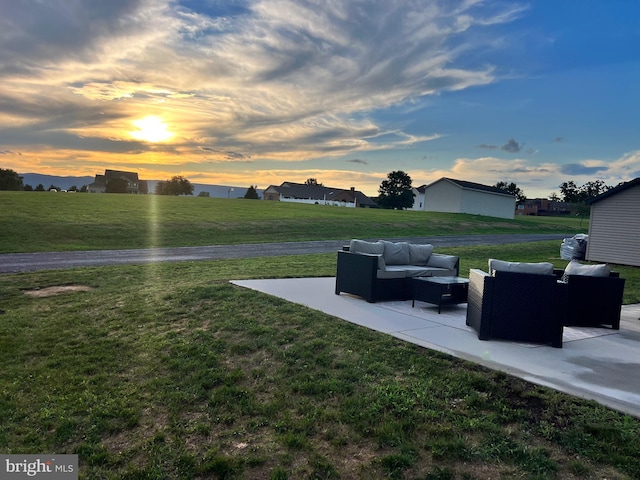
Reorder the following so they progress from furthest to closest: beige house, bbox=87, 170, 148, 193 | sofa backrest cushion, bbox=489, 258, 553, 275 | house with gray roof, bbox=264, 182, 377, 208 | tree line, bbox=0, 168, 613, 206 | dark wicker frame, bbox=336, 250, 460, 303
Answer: beige house, bbox=87, 170, 148, 193
house with gray roof, bbox=264, 182, 377, 208
tree line, bbox=0, 168, 613, 206
dark wicker frame, bbox=336, 250, 460, 303
sofa backrest cushion, bbox=489, 258, 553, 275

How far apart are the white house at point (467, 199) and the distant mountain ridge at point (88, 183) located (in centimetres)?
3341

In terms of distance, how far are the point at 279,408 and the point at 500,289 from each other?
9.89 ft

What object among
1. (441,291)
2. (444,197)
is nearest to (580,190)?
(444,197)

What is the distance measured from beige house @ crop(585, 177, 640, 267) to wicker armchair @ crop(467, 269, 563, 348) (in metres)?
13.9

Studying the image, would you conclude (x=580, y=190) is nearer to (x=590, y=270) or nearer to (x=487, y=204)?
(x=487, y=204)

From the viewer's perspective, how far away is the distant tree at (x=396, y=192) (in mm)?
65938

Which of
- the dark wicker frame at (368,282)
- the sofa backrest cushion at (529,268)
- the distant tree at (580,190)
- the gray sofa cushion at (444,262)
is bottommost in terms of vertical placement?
the dark wicker frame at (368,282)

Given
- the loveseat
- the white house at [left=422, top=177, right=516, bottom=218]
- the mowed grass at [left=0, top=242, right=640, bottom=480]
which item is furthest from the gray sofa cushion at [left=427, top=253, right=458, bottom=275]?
the white house at [left=422, top=177, right=516, bottom=218]

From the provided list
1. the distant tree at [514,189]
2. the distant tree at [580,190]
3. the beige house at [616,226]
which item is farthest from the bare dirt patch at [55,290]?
the distant tree at [514,189]

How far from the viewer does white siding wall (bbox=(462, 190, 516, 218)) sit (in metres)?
49.2

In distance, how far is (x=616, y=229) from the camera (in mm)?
16250

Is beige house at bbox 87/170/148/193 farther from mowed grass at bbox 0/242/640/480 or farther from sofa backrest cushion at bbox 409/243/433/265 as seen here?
mowed grass at bbox 0/242/640/480

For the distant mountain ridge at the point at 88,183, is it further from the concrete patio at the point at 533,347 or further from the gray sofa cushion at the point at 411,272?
the concrete patio at the point at 533,347

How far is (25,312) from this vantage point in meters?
6.42
